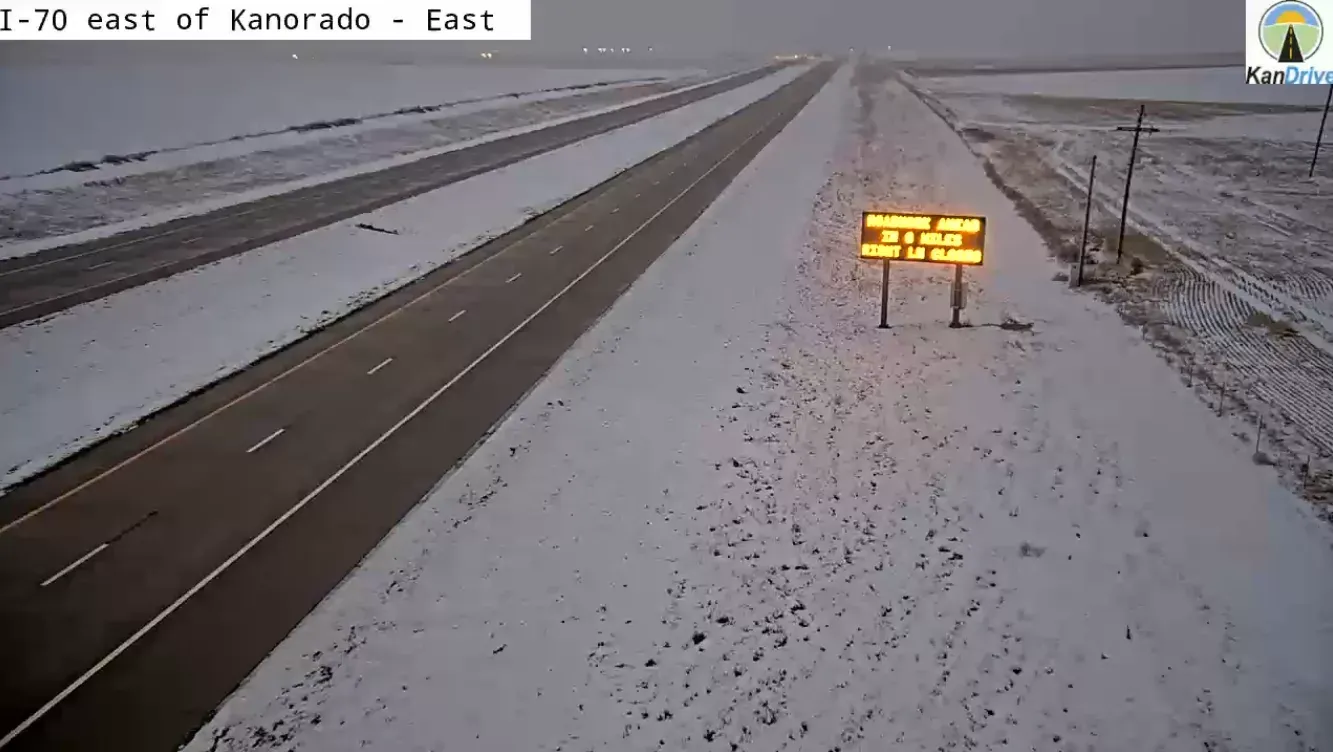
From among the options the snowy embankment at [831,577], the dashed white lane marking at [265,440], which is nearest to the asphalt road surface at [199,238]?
the dashed white lane marking at [265,440]

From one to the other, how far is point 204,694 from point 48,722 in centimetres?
181

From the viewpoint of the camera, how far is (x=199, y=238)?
3956 centimetres

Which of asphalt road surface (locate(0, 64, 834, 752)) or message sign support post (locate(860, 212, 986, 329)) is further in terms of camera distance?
message sign support post (locate(860, 212, 986, 329))

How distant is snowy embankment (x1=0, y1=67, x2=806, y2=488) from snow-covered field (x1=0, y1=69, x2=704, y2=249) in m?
10.2

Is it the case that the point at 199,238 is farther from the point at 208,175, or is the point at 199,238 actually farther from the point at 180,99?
the point at 180,99

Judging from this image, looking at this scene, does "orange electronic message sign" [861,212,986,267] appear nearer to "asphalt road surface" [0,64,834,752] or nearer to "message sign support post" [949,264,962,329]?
"message sign support post" [949,264,962,329]

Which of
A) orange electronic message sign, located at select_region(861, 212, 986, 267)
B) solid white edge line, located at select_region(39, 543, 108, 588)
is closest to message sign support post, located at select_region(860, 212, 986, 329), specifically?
orange electronic message sign, located at select_region(861, 212, 986, 267)

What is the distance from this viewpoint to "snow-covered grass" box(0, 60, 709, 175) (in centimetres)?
6125

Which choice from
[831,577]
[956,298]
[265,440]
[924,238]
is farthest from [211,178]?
[831,577]

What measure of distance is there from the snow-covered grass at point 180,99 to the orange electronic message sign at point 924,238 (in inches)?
1837

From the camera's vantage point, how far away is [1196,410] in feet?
78.2

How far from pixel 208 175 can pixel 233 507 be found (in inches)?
1704

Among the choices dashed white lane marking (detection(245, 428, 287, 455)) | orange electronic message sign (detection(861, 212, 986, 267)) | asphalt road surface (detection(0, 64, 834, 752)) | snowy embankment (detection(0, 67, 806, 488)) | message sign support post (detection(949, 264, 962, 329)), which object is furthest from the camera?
message sign support post (detection(949, 264, 962, 329))

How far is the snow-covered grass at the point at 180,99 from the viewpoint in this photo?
6125 cm
